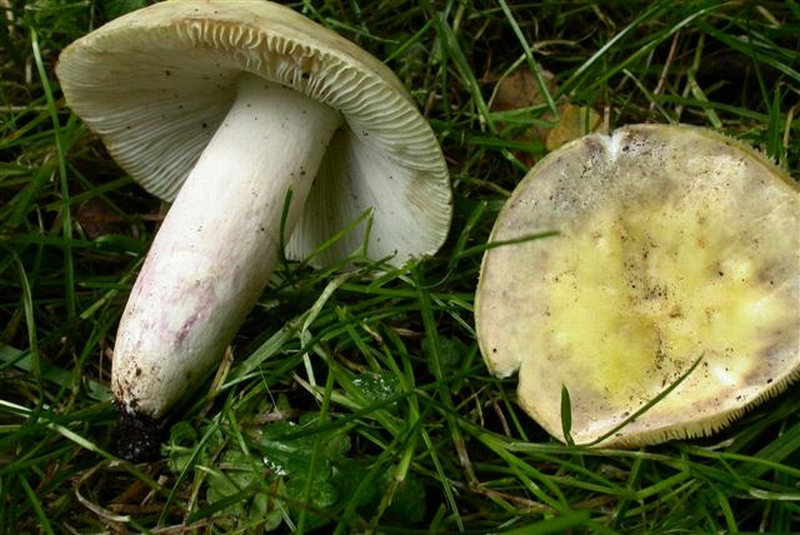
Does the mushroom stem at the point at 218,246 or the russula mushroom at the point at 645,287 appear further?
the mushroom stem at the point at 218,246

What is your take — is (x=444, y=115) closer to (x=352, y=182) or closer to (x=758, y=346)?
(x=352, y=182)

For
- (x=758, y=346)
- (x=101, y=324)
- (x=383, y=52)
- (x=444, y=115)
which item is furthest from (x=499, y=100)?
(x=101, y=324)

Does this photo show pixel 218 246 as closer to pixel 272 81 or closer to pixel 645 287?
pixel 272 81

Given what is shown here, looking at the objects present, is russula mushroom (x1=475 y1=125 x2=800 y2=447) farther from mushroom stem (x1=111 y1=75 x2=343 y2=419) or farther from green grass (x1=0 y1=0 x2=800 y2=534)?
mushroom stem (x1=111 y1=75 x2=343 y2=419)

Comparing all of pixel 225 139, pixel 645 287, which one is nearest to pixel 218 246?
pixel 225 139

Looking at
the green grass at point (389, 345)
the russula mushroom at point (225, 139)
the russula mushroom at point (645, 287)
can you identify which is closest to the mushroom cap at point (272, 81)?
the russula mushroom at point (225, 139)

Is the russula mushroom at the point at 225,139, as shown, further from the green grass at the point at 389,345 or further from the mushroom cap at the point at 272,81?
the green grass at the point at 389,345

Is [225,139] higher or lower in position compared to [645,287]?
higher

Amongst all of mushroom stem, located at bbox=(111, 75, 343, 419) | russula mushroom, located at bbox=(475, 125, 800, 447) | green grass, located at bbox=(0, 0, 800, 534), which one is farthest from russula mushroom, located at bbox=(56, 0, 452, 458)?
russula mushroom, located at bbox=(475, 125, 800, 447)
